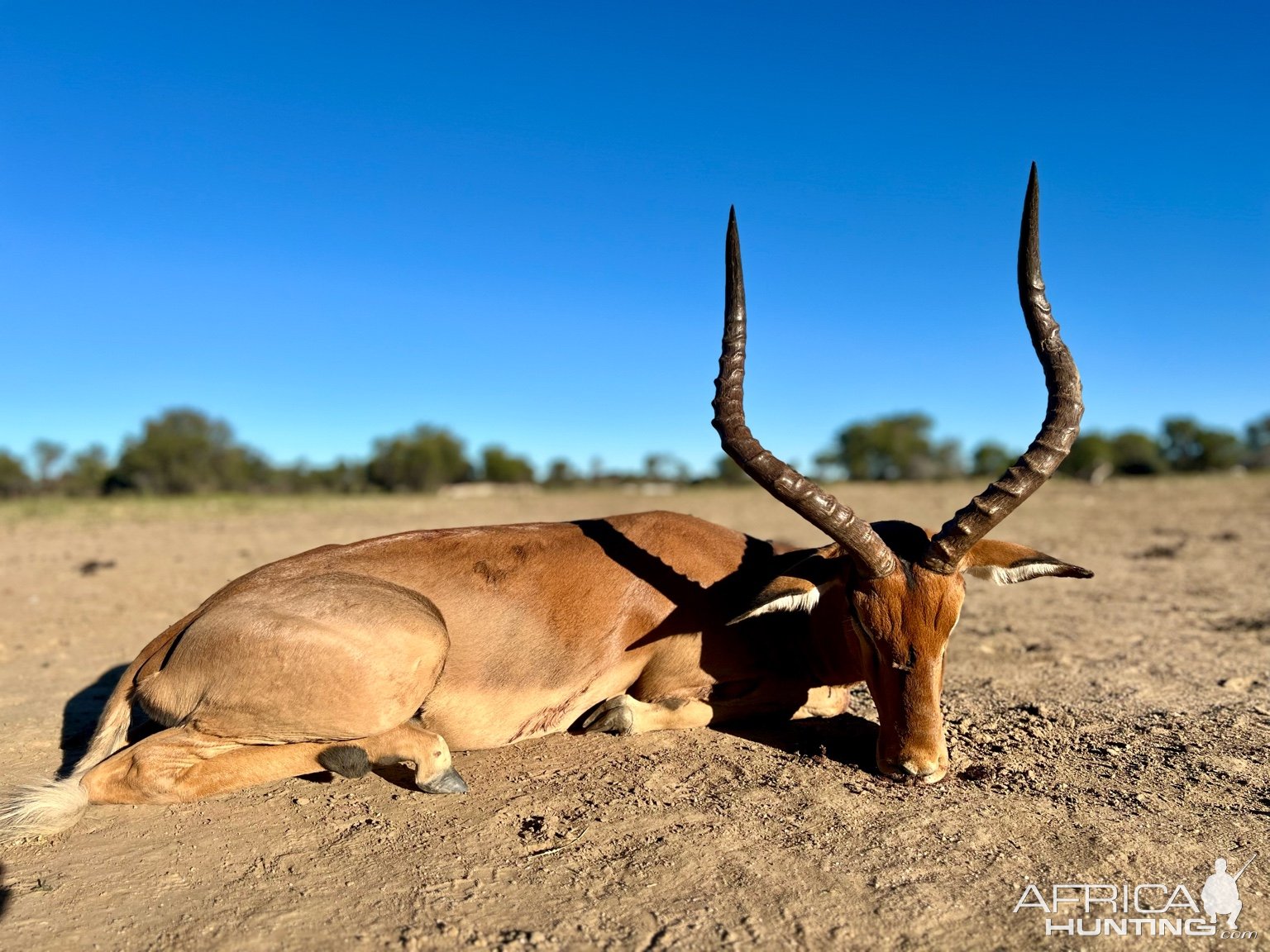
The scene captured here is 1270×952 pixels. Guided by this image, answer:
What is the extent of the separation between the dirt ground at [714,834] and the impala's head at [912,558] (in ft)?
1.40

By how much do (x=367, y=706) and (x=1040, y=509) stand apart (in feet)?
81.8

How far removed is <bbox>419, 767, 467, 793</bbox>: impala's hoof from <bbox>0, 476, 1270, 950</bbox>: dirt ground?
0.19 feet

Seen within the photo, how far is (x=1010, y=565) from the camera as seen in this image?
5281 mm

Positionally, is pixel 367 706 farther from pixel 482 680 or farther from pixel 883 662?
pixel 883 662

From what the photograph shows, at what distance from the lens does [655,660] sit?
581 centimetres

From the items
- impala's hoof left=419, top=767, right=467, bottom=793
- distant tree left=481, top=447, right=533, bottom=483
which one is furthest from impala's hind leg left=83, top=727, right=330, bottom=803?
distant tree left=481, top=447, right=533, bottom=483

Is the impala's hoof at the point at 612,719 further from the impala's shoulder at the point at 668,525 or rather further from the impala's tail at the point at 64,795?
the impala's tail at the point at 64,795

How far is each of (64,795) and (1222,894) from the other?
5.62m

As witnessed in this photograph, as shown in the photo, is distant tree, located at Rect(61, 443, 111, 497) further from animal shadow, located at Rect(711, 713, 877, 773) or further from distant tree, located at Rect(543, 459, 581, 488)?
animal shadow, located at Rect(711, 713, 877, 773)

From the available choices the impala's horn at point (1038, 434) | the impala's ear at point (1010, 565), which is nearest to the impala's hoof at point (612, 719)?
the impala's horn at point (1038, 434)

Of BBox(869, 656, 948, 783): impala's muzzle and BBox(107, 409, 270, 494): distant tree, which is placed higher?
BBox(107, 409, 270, 494): distant tree

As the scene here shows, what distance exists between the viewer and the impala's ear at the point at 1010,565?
5.23 meters
